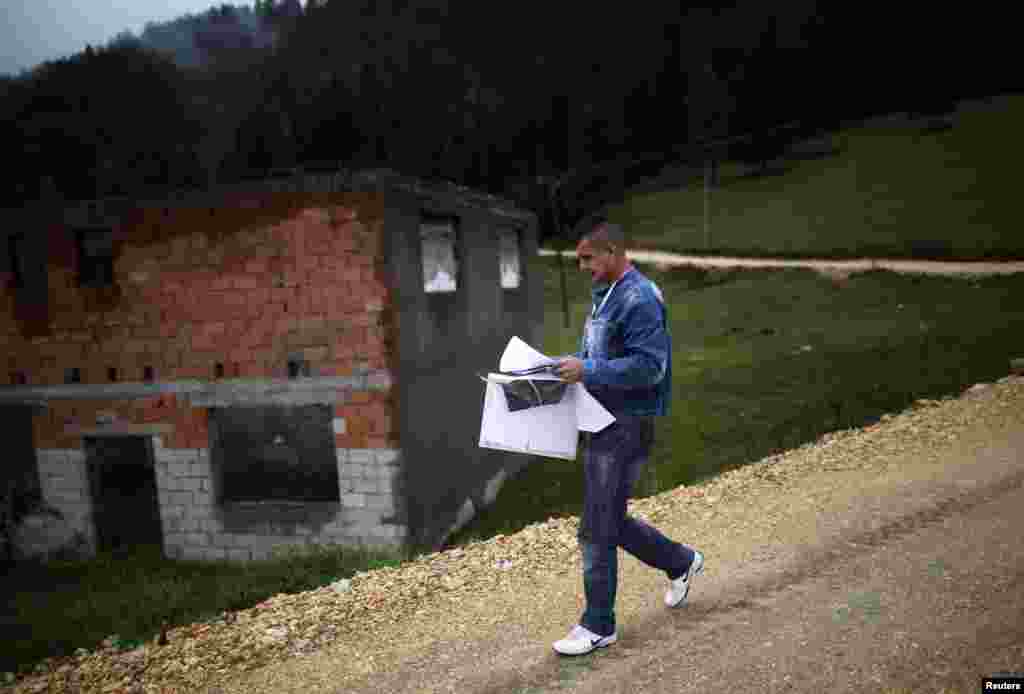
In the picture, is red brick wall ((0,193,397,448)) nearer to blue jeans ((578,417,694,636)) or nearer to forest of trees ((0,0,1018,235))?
blue jeans ((578,417,694,636))

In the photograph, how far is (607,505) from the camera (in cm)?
347

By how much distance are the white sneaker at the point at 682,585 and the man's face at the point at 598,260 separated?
5.48ft

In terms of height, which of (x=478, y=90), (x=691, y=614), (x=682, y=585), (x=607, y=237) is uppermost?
(x=478, y=90)

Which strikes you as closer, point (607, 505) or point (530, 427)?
point (607, 505)

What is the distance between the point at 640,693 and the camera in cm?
323

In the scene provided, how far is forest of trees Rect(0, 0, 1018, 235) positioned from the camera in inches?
1953

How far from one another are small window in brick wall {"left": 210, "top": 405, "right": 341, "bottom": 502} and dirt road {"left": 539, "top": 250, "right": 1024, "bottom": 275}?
21.5 meters

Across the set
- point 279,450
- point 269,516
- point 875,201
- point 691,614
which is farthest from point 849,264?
point 691,614

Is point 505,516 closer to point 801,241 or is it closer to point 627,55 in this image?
point 801,241

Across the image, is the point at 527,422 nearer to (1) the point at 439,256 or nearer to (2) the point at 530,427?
(2) the point at 530,427

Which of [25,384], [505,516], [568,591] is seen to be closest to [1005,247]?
[505,516]

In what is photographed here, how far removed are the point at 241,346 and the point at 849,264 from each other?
25.3 metres

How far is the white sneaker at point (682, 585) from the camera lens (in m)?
3.92

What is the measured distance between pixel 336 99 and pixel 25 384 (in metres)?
46.2
